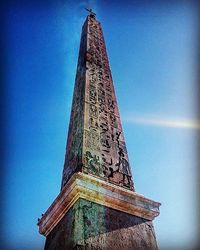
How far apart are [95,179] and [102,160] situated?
0.56 m

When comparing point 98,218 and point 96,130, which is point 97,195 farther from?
point 96,130

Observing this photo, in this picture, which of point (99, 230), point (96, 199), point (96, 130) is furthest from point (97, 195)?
point (96, 130)

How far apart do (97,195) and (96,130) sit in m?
1.17

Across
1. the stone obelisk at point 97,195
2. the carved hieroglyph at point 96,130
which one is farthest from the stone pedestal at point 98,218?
the carved hieroglyph at point 96,130

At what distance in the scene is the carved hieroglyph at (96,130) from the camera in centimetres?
412

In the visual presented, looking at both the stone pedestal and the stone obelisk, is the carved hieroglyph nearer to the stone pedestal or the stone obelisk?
the stone obelisk

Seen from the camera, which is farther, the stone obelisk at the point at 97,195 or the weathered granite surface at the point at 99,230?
the stone obelisk at the point at 97,195

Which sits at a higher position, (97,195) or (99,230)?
(97,195)

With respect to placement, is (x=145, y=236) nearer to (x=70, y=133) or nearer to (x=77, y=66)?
(x=70, y=133)

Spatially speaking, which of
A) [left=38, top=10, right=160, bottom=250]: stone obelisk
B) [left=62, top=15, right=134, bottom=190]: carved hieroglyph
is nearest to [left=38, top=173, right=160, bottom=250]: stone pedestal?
[left=38, top=10, right=160, bottom=250]: stone obelisk

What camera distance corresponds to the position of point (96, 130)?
4.57 meters

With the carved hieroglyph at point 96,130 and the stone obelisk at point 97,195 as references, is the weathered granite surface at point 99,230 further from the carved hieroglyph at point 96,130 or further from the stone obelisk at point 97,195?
the carved hieroglyph at point 96,130

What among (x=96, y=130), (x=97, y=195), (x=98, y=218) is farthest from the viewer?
(x=96, y=130)

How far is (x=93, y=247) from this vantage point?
3146mm
